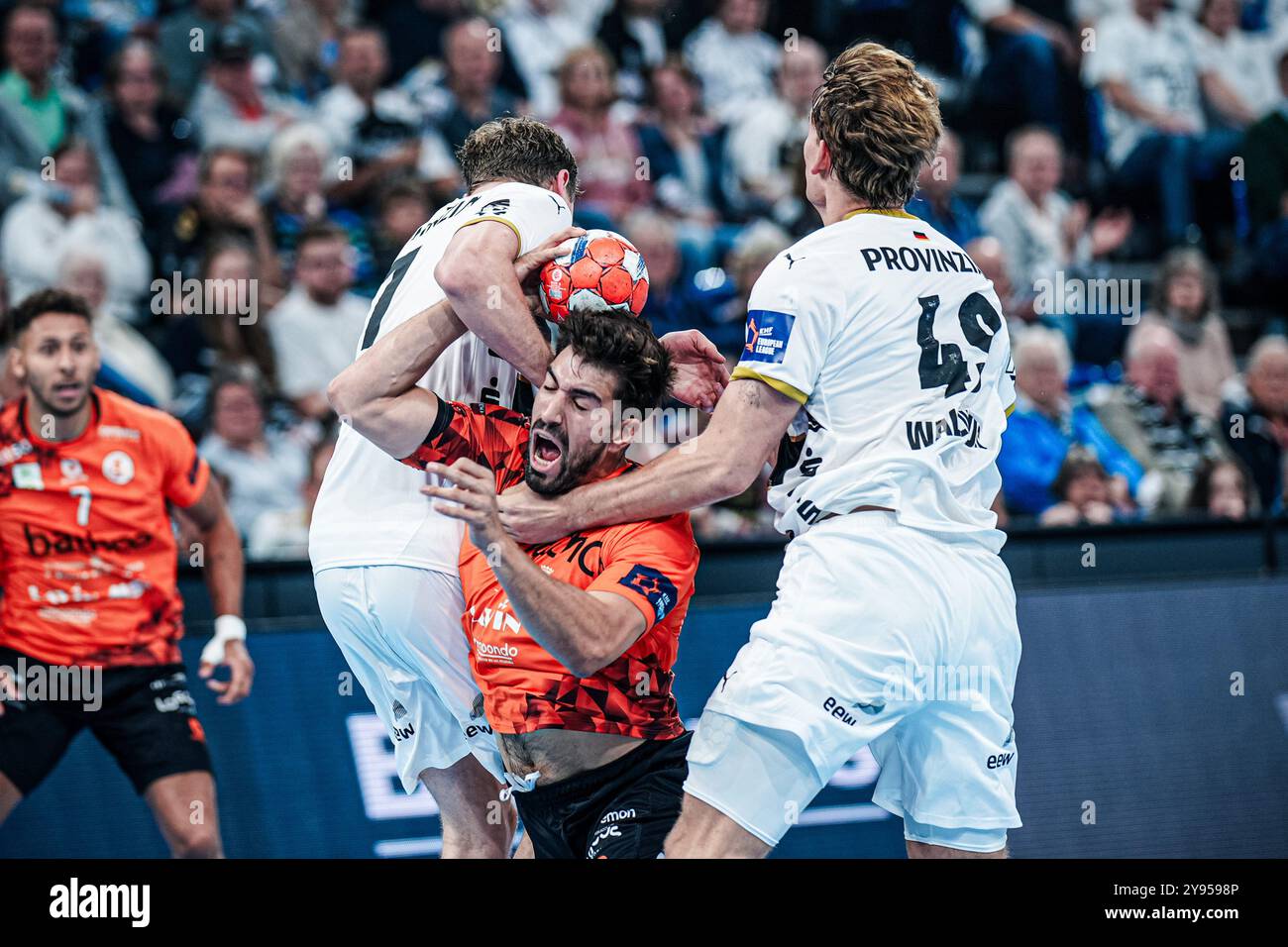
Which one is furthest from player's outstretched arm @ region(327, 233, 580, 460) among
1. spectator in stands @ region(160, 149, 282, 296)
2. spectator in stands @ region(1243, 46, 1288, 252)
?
spectator in stands @ region(1243, 46, 1288, 252)

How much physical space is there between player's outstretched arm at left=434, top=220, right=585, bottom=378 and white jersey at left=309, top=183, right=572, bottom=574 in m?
0.12

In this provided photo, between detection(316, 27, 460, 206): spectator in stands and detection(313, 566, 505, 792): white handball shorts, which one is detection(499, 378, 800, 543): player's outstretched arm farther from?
detection(316, 27, 460, 206): spectator in stands

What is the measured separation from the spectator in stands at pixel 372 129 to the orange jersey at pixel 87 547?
387cm

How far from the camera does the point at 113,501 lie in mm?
6012

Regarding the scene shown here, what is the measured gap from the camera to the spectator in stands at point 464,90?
9.85 m

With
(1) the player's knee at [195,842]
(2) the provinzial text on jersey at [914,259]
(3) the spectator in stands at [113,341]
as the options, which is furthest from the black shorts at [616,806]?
(3) the spectator in stands at [113,341]

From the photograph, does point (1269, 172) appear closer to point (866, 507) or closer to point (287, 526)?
point (287, 526)

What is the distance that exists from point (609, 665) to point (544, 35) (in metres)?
8.07

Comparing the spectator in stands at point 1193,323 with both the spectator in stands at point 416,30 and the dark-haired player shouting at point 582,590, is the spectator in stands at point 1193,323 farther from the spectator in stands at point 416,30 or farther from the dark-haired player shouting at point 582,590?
the dark-haired player shouting at point 582,590

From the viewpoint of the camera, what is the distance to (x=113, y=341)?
8133 mm

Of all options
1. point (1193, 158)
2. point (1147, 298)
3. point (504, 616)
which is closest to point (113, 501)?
point (504, 616)

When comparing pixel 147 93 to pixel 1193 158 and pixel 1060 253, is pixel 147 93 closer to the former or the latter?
pixel 1060 253

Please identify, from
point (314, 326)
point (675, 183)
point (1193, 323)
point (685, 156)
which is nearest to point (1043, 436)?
point (1193, 323)

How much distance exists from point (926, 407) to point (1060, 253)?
7008 millimetres
